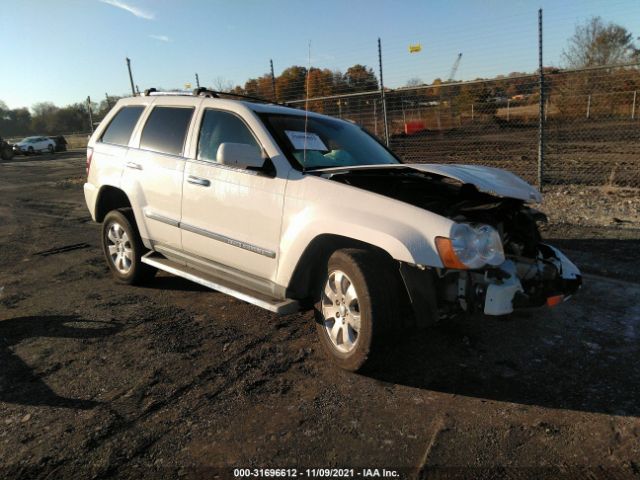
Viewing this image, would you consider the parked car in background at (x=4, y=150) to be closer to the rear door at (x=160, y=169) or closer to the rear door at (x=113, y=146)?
the rear door at (x=113, y=146)

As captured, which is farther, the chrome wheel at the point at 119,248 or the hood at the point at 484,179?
the chrome wheel at the point at 119,248

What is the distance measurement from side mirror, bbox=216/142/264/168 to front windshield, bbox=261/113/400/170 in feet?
0.90

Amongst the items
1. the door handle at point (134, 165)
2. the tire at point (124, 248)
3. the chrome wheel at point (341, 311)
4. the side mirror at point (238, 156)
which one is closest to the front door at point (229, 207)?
the side mirror at point (238, 156)

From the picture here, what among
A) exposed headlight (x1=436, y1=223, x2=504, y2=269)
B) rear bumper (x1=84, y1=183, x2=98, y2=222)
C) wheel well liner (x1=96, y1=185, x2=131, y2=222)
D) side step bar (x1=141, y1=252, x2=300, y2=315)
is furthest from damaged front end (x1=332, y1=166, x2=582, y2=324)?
rear bumper (x1=84, y1=183, x2=98, y2=222)

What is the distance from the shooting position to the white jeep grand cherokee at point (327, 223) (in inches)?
119

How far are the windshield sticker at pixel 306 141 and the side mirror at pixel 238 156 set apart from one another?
0.41 metres

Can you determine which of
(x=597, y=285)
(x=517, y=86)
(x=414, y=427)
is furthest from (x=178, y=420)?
(x=517, y=86)

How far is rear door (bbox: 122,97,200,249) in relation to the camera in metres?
4.47

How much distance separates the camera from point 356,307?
10.8 ft

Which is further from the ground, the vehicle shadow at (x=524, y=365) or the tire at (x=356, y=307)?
the tire at (x=356, y=307)

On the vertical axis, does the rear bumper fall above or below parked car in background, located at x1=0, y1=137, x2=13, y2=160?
below

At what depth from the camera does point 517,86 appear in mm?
10930

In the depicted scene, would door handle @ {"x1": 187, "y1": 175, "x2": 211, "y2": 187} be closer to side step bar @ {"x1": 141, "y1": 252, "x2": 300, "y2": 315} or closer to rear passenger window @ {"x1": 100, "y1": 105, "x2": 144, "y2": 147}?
side step bar @ {"x1": 141, "y1": 252, "x2": 300, "y2": 315}

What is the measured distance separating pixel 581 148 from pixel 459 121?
4713mm
